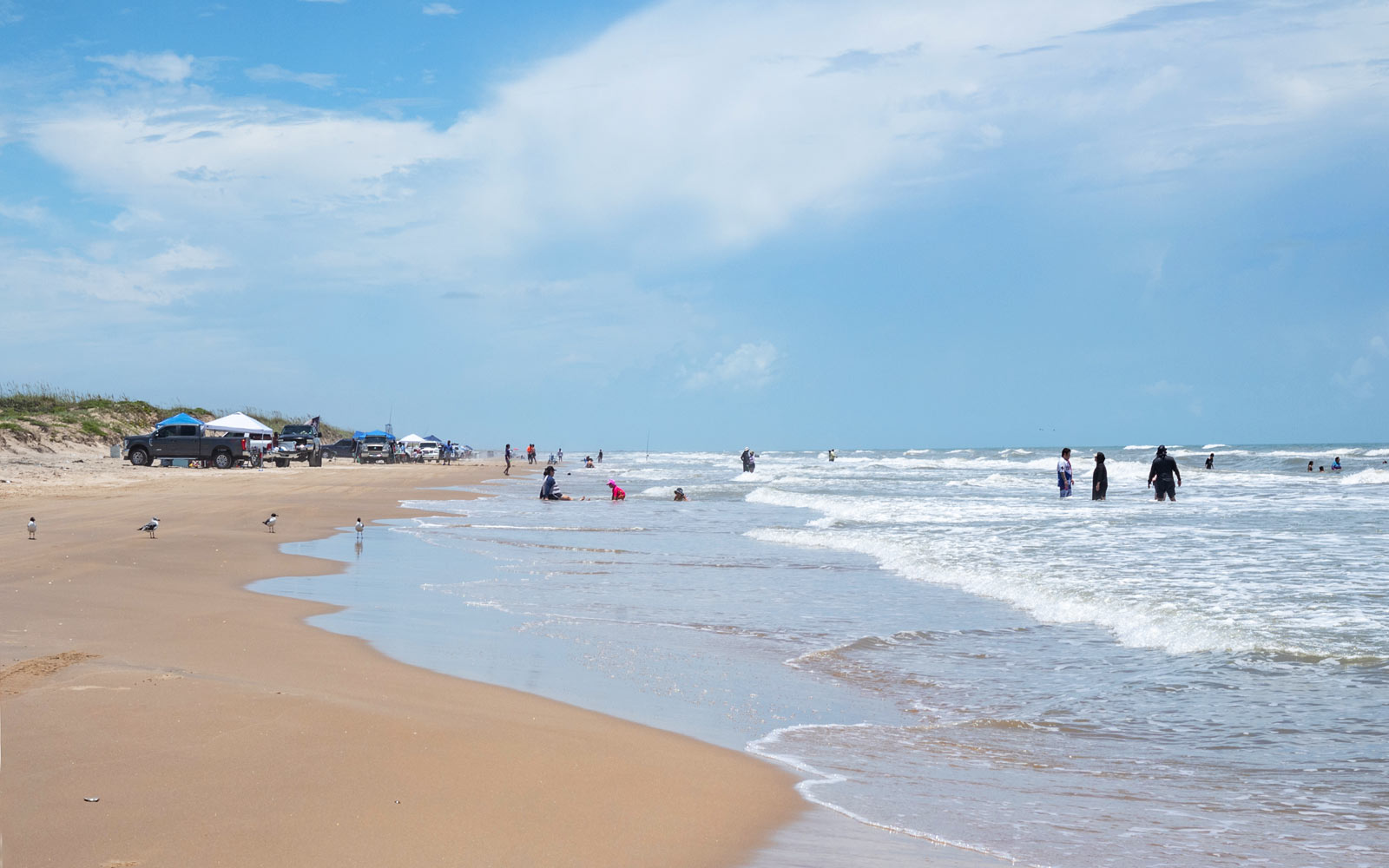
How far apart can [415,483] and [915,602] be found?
97.5 feet

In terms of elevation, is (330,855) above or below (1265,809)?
above

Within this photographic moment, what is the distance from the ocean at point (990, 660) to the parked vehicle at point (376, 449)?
148 feet

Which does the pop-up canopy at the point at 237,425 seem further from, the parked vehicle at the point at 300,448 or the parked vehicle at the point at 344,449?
the parked vehicle at the point at 344,449

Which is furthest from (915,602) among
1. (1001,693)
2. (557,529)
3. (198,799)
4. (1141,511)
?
(1141,511)

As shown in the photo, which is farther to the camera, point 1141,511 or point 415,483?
point 415,483

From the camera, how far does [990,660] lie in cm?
765

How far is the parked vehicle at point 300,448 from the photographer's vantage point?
45.5m

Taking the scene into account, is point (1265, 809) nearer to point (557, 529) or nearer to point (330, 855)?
point (330, 855)

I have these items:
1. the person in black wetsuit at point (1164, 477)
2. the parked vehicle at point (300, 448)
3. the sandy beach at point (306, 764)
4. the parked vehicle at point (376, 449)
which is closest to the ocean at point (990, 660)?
the sandy beach at point (306, 764)

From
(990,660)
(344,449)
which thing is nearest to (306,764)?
(990,660)

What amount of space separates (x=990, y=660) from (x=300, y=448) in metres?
45.6

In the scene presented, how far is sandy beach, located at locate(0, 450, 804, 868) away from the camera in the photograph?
3418mm

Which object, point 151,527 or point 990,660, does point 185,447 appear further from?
point 990,660

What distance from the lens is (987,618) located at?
947 cm
